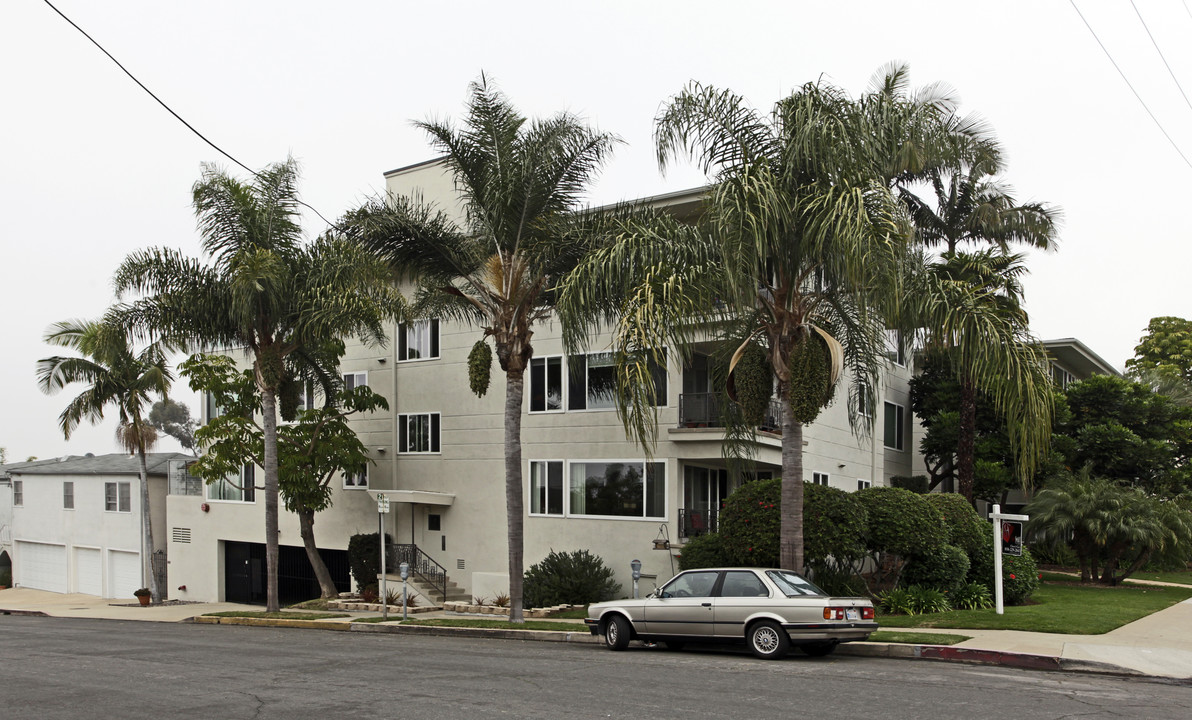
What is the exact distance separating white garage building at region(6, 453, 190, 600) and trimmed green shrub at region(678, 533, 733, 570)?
2539 centimetres

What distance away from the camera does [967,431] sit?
92.6 feet

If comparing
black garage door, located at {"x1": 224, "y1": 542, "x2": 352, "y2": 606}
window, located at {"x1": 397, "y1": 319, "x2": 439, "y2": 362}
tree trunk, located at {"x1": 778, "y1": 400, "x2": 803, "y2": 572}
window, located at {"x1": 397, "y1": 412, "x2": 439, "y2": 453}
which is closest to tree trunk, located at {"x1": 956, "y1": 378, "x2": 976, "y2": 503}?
tree trunk, located at {"x1": 778, "y1": 400, "x2": 803, "y2": 572}

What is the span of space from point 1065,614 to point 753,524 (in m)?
5.68

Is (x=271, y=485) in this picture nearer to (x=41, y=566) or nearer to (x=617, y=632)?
(x=617, y=632)

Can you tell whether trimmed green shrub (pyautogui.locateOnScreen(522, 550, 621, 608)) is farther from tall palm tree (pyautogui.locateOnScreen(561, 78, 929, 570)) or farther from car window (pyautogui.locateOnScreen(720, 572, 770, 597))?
car window (pyautogui.locateOnScreen(720, 572, 770, 597))

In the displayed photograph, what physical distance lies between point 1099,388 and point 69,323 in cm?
3494

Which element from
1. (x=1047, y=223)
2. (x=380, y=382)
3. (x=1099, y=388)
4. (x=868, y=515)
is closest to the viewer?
(x=868, y=515)

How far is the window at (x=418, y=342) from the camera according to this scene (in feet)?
97.1

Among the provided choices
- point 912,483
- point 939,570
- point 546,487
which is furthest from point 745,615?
point 912,483

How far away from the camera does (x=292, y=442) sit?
28.5 meters

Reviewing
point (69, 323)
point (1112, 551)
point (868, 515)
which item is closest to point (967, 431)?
point (1112, 551)

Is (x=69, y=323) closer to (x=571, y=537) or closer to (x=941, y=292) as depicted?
(x=571, y=537)

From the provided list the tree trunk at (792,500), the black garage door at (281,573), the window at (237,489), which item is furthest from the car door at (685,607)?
the window at (237,489)

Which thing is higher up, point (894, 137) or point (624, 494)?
point (894, 137)
